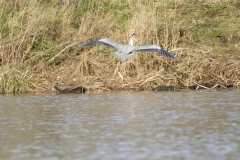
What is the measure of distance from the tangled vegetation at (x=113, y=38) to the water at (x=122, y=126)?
0.87 m

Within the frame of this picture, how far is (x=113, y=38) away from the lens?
13484mm

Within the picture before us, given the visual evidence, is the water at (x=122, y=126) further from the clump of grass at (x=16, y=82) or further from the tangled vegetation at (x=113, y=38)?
the tangled vegetation at (x=113, y=38)

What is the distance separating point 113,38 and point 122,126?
5.75m

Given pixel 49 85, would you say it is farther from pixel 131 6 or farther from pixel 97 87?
pixel 131 6

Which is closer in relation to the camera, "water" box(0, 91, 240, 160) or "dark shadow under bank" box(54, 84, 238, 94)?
"water" box(0, 91, 240, 160)

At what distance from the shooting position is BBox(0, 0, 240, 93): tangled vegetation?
40.1 ft

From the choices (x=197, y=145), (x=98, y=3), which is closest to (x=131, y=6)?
(x=98, y=3)

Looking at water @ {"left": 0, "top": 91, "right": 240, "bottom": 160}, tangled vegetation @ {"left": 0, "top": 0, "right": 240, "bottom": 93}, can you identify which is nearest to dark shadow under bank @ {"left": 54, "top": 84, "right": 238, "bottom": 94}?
tangled vegetation @ {"left": 0, "top": 0, "right": 240, "bottom": 93}

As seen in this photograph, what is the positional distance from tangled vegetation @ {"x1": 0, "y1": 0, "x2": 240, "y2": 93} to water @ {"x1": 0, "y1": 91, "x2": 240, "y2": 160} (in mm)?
868

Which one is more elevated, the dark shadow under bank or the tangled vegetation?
the tangled vegetation

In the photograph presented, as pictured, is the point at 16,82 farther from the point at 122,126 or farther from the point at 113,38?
the point at 122,126

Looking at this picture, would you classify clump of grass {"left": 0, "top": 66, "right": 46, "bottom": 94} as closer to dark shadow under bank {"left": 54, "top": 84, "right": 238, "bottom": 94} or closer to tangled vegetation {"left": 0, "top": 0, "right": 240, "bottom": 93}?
tangled vegetation {"left": 0, "top": 0, "right": 240, "bottom": 93}

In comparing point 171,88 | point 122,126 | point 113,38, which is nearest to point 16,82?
point 113,38

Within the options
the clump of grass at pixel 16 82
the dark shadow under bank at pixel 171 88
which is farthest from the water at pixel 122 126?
the clump of grass at pixel 16 82
